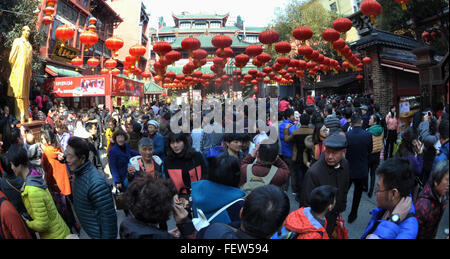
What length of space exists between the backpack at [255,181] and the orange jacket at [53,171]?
2.49 m

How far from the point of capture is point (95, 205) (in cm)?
237

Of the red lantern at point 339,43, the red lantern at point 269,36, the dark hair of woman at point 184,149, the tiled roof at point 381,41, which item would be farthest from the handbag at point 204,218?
the tiled roof at point 381,41

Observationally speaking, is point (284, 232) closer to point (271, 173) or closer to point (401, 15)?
point (271, 173)

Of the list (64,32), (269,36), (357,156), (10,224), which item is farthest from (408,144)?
(64,32)

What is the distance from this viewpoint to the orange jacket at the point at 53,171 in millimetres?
4223

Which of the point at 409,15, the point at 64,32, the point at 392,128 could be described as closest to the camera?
the point at 392,128

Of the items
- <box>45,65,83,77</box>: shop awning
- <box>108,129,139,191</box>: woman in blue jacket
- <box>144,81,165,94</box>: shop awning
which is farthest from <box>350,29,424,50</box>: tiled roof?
<box>144,81,165,94</box>: shop awning

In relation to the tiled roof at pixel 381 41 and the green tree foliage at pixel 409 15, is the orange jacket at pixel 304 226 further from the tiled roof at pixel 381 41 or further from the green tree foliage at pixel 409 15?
the tiled roof at pixel 381 41

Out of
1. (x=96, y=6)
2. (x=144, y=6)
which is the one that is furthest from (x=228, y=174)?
(x=144, y=6)

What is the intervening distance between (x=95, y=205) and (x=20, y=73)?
24.8 ft

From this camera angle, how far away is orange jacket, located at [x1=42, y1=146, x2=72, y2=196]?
4223 millimetres

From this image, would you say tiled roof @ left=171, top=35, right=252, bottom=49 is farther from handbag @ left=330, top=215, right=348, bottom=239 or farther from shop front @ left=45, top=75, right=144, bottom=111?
handbag @ left=330, top=215, right=348, bottom=239

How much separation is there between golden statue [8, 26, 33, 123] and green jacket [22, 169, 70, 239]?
6922 mm

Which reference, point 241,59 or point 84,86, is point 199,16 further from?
point 241,59
